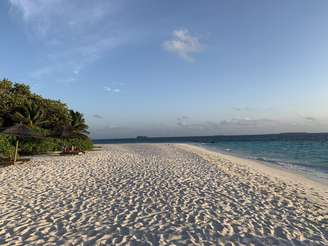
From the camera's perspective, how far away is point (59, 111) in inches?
1182

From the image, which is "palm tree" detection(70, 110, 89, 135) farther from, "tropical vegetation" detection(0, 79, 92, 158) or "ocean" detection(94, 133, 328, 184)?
"ocean" detection(94, 133, 328, 184)

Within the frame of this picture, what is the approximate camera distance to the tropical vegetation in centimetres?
2061

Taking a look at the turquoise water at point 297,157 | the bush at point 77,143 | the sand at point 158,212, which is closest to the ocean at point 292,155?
the turquoise water at point 297,157

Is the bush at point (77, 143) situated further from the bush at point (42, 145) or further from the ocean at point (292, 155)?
the ocean at point (292, 155)

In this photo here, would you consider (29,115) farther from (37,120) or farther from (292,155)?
(292,155)

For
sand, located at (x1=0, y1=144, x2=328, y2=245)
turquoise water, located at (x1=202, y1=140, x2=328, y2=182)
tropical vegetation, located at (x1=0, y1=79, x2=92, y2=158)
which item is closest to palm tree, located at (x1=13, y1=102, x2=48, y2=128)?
tropical vegetation, located at (x1=0, y1=79, x2=92, y2=158)

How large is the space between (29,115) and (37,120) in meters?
1.03

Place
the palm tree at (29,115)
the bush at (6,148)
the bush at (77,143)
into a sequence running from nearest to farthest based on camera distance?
the bush at (6,148) < the palm tree at (29,115) < the bush at (77,143)

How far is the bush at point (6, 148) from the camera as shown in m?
16.7

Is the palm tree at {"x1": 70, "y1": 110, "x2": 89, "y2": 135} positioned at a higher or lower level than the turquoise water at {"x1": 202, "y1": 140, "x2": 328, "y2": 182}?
higher

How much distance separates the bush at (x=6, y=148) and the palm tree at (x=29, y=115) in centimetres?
551

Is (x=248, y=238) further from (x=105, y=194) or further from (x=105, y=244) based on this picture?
(x=105, y=194)

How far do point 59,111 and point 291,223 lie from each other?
27.1m

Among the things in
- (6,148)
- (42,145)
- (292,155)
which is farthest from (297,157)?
(6,148)
